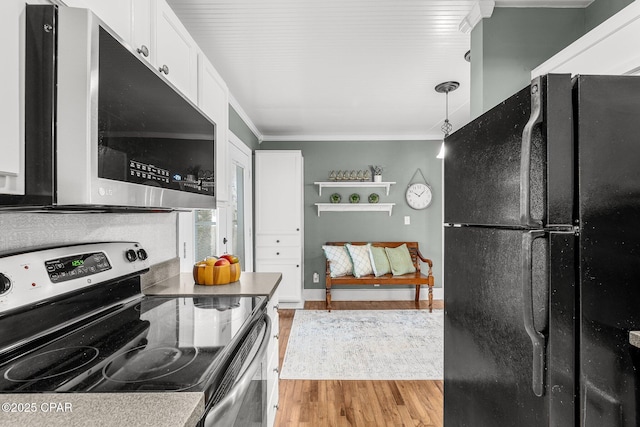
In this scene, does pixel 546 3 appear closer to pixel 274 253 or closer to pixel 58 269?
pixel 58 269

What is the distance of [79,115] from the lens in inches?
30.0

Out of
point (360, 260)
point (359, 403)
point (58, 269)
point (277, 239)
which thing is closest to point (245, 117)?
point (277, 239)

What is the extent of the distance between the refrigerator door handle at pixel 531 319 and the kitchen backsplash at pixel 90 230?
140cm

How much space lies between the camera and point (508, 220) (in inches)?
39.8

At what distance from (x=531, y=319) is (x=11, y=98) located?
1.24 meters

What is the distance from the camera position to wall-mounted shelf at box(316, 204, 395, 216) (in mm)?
4996

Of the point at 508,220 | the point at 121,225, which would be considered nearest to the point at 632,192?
the point at 508,220

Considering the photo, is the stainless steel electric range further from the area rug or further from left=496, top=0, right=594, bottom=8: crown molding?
left=496, top=0, right=594, bottom=8: crown molding

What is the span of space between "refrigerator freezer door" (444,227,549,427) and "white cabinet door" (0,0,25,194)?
1.16m

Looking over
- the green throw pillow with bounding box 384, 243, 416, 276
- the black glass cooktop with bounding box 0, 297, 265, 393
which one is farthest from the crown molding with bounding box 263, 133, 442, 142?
the black glass cooktop with bounding box 0, 297, 265, 393

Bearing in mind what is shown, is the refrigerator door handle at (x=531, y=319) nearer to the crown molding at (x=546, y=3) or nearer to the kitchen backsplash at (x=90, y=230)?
the kitchen backsplash at (x=90, y=230)

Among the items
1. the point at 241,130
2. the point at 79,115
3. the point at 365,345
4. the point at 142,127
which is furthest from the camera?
the point at 241,130

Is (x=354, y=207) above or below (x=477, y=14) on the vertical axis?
below

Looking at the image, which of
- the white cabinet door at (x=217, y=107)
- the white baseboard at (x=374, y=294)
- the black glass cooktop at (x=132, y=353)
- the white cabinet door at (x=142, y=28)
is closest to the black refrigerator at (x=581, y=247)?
the black glass cooktop at (x=132, y=353)
